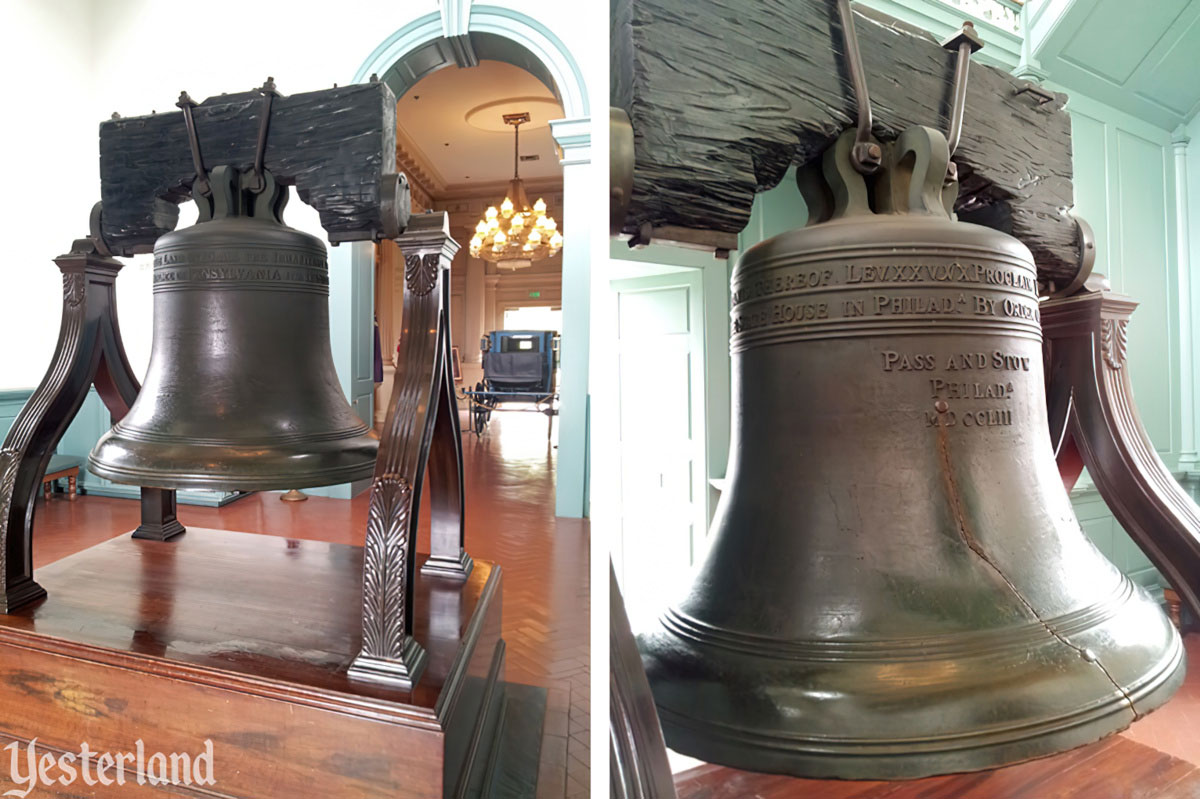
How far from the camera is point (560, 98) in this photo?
13.3 ft

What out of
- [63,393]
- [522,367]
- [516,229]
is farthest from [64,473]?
[516,229]

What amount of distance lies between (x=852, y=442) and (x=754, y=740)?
0.31m

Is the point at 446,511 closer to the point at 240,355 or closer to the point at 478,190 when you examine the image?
the point at 240,355

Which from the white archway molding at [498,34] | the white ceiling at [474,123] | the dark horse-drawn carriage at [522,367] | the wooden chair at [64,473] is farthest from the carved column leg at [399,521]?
the dark horse-drawn carriage at [522,367]

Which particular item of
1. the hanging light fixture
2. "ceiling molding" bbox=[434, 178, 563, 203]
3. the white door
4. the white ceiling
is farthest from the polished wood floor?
"ceiling molding" bbox=[434, 178, 563, 203]

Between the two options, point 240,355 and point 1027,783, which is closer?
point 1027,783

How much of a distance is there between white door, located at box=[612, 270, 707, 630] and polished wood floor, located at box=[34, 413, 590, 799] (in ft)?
3.11

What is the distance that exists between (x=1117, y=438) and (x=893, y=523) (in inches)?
19.3

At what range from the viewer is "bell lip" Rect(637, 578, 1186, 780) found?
0.54m

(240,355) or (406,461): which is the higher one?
(240,355)

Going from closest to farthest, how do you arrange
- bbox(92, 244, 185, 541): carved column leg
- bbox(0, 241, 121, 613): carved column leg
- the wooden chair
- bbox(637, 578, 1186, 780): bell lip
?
bbox(637, 578, 1186, 780): bell lip
bbox(0, 241, 121, 613): carved column leg
bbox(92, 244, 185, 541): carved column leg
the wooden chair

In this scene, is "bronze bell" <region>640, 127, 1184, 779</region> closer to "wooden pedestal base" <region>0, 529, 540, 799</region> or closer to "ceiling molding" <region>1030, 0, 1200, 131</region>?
"ceiling molding" <region>1030, 0, 1200, 131</region>

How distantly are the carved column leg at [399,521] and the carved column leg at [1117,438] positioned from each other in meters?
1.09

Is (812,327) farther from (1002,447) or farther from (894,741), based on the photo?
(894,741)
